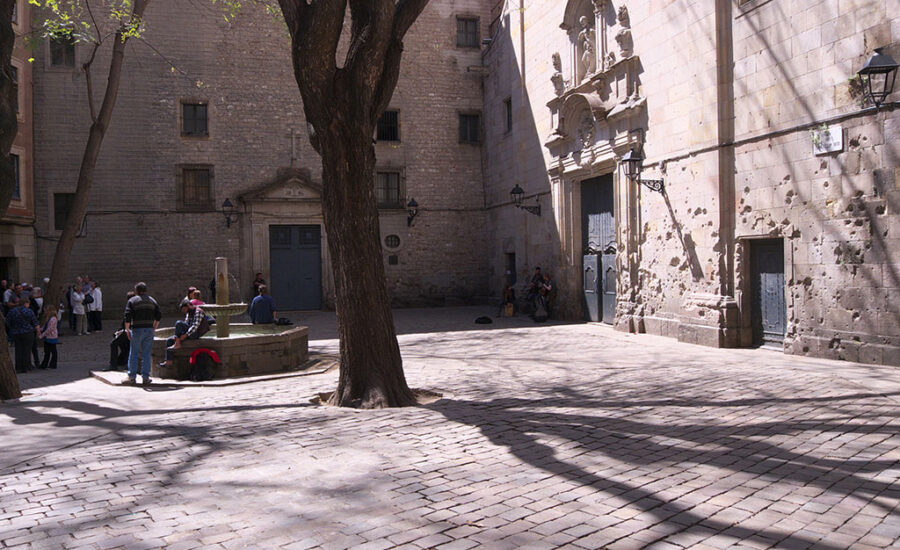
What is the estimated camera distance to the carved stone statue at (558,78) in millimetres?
18109

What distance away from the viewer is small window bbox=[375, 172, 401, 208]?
24359 mm

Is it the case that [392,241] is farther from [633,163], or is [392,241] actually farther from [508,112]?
[633,163]

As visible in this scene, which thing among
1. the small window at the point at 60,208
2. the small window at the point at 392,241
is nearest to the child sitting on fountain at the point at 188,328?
the small window at the point at 60,208

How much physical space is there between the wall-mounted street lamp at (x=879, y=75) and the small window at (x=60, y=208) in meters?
21.4

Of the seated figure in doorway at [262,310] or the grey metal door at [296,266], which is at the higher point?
the grey metal door at [296,266]

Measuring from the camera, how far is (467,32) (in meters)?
25.1

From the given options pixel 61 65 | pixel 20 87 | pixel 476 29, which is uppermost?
pixel 476 29

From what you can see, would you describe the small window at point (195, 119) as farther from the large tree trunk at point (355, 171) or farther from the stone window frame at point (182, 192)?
the large tree trunk at point (355, 171)

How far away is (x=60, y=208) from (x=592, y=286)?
54.8 ft

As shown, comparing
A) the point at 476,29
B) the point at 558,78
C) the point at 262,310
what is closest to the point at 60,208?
the point at 262,310

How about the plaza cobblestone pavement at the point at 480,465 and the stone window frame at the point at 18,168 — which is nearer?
the plaza cobblestone pavement at the point at 480,465

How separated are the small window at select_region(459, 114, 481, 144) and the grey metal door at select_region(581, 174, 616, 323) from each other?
8.13m

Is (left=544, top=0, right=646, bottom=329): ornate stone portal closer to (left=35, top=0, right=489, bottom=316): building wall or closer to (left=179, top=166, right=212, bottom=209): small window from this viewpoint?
(left=35, top=0, right=489, bottom=316): building wall

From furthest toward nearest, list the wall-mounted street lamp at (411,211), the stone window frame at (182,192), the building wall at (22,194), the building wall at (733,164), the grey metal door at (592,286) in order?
the wall-mounted street lamp at (411,211) → the stone window frame at (182,192) → the building wall at (22,194) → the grey metal door at (592,286) → the building wall at (733,164)
